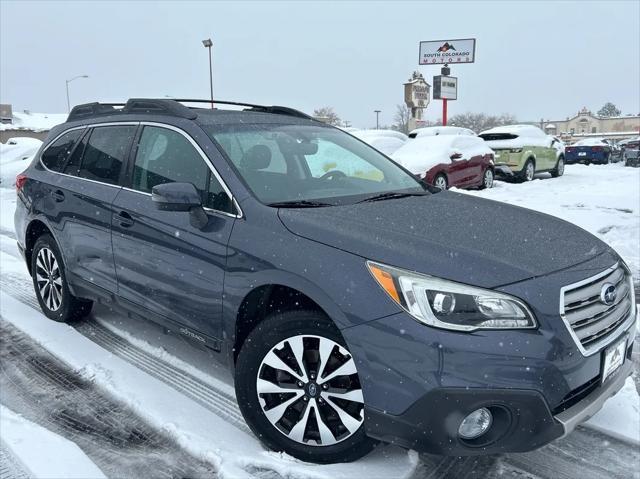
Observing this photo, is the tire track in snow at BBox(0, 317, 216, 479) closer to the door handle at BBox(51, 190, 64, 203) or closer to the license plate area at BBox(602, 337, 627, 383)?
the door handle at BBox(51, 190, 64, 203)

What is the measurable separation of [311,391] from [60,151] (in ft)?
11.0

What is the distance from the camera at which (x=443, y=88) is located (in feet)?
79.7

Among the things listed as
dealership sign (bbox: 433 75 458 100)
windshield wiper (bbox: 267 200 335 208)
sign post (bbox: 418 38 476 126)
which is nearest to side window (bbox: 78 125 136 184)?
windshield wiper (bbox: 267 200 335 208)

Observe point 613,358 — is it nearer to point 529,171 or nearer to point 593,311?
point 593,311

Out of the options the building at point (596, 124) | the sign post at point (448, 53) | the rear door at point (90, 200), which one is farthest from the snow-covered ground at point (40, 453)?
the building at point (596, 124)

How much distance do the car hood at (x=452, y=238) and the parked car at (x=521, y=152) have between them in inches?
537

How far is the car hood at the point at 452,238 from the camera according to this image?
2418 mm

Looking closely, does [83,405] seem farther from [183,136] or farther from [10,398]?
[183,136]

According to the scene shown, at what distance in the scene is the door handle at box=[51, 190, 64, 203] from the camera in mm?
4446

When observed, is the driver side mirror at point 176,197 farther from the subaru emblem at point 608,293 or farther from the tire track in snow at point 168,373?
the subaru emblem at point 608,293

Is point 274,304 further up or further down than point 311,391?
further up

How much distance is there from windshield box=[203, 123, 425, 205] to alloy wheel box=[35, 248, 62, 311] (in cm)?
216

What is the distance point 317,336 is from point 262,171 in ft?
3.80

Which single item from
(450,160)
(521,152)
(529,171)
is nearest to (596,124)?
(529,171)
